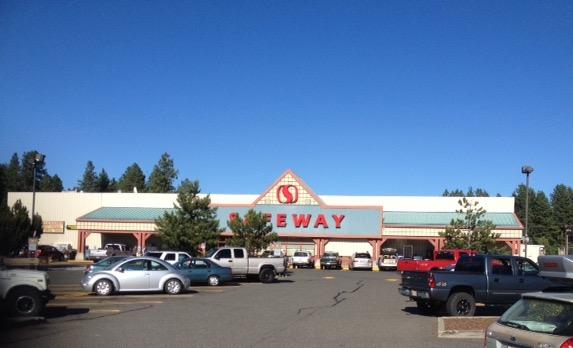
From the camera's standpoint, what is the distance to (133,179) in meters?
139

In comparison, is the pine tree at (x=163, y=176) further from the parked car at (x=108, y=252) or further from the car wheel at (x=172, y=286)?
the car wheel at (x=172, y=286)

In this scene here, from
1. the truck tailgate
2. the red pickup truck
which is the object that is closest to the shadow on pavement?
the truck tailgate

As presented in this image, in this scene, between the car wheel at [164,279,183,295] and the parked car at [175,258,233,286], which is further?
the parked car at [175,258,233,286]

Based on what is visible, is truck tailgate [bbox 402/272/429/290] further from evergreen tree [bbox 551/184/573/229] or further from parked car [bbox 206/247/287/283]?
evergreen tree [bbox 551/184/573/229]

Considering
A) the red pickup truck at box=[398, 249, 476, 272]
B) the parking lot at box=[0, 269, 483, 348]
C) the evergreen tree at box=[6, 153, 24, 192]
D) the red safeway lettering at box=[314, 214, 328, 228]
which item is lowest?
the parking lot at box=[0, 269, 483, 348]

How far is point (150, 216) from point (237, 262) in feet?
101

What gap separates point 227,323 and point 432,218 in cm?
4600

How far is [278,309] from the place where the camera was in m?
18.7

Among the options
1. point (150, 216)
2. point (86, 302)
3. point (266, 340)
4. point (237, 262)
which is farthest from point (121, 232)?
point (266, 340)

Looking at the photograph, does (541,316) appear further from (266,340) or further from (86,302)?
(86,302)

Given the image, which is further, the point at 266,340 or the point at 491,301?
the point at 491,301

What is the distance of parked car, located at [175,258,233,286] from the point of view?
28.4 metres

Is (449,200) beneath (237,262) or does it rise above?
above

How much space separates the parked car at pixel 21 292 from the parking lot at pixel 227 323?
1.85 ft
